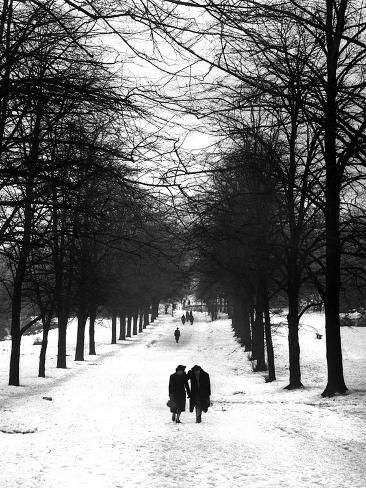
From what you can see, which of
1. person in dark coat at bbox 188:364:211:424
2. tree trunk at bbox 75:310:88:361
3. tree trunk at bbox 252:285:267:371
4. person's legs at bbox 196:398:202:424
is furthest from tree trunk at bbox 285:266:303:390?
tree trunk at bbox 75:310:88:361

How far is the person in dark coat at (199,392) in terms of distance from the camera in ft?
44.3

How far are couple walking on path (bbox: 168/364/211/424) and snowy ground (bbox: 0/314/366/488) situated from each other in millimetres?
358

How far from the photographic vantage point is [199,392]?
1360 centimetres

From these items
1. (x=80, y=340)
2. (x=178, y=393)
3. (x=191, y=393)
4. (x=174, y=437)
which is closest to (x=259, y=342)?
(x=80, y=340)

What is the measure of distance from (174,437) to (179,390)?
2206 mm

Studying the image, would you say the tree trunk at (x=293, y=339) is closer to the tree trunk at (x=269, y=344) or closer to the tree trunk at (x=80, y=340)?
the tree trunk at (x=269, y=344)

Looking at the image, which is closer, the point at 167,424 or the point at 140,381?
the point at 167,424

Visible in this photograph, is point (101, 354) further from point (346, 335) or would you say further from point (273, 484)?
point (273, 484)

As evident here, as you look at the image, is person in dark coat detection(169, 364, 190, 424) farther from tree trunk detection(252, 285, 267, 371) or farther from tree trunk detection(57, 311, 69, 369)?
tree trunk detection(57, 311, 69, 369)

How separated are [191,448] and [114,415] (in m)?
4.05

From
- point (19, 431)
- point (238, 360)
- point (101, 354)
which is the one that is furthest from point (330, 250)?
point (101, 354)

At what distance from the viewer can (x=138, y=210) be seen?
257 inches

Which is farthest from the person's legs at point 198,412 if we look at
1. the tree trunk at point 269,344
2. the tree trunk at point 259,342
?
the tree trunk at point 259,342

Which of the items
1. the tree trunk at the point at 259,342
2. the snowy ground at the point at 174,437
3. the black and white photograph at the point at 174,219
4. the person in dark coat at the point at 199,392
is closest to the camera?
the black and white photograph at the point at 174,219
